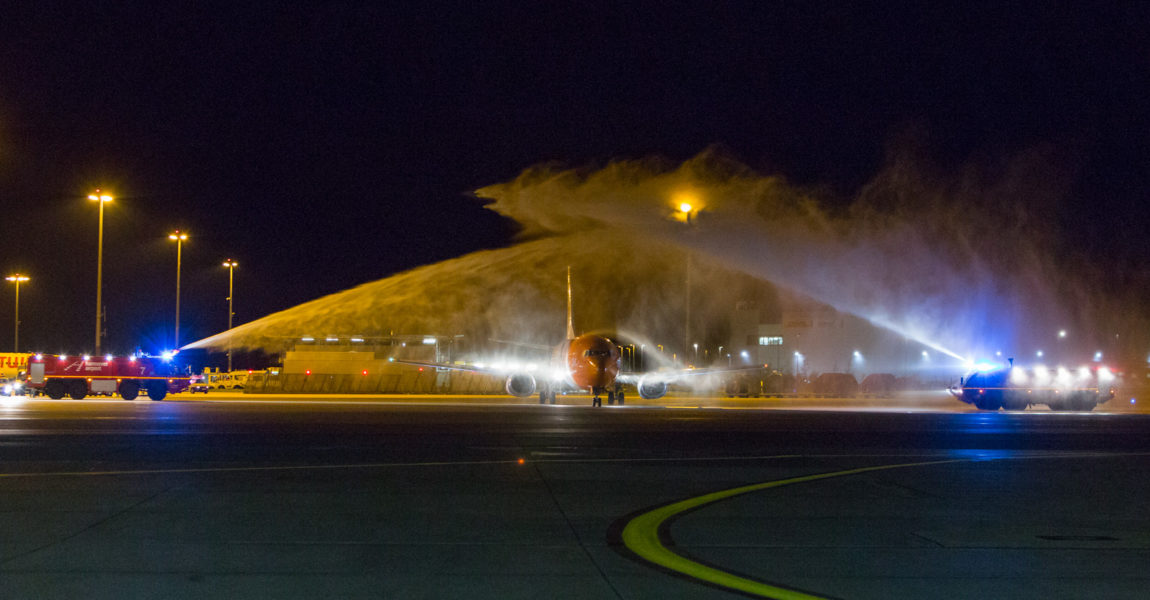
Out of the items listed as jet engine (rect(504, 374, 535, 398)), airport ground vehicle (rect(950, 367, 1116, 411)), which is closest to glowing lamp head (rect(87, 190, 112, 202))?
jet engine (rect(504, 374, 535, 398))

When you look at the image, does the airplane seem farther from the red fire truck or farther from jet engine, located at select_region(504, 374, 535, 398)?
the red fire truck

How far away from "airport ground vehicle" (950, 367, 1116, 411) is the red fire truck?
48.0 m

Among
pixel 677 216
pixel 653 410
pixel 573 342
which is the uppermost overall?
pixel 677 216

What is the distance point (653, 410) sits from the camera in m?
47.8

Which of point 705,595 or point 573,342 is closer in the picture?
point 705,595

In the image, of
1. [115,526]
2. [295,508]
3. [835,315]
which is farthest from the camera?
[835,315]

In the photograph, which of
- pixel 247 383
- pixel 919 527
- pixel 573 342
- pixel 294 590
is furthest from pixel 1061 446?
pixel 247 383

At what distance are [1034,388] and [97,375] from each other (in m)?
54.2

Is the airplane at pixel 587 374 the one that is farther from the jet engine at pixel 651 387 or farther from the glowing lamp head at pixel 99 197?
the glowing lamp head at pixel 99 197

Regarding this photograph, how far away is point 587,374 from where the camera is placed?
1988 inches

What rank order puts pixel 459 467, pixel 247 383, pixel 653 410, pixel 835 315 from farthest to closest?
pixel 835 315
pixel 247 383
pixel 653 410
pixel 459 467

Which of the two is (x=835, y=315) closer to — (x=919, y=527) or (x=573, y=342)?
(x=573, y=342)

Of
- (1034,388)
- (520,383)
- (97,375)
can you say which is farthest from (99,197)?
(1034,388)

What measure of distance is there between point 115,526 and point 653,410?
3691 centimetres
